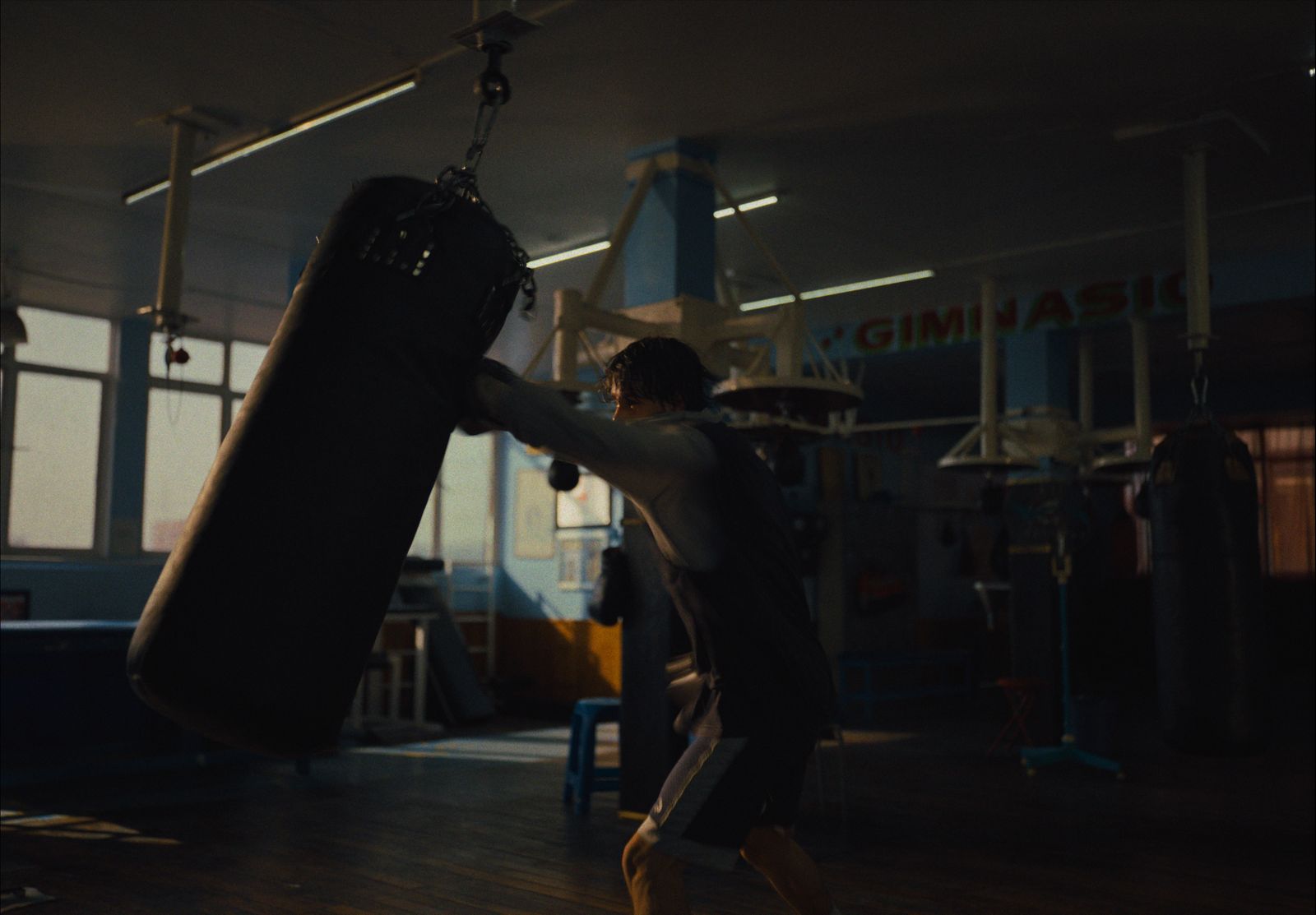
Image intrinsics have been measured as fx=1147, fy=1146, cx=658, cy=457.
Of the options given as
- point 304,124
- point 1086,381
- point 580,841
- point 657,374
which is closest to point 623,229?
point 304,124

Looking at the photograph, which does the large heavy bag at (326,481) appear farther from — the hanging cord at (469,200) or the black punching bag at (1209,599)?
the black punching bag at (1209,599)

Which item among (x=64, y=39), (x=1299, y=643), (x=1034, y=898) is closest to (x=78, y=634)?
(x=64, y=39)

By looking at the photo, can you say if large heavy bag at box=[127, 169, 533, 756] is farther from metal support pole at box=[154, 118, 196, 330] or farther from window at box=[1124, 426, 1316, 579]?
window at box=[1124, 426, 1316, 579]

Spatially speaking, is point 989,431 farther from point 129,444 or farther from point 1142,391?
point 129,444

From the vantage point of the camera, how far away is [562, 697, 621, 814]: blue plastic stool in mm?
5707

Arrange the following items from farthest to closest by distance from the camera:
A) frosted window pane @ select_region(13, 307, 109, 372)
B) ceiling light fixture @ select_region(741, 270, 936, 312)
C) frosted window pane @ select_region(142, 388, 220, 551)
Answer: frosted window pane @ select_region(142, 388, 220, 551) < frosted window pane @ select_region(13, 307, 109, 372) < ceiling light fixture @ select_region(741, 270, 936, 312)

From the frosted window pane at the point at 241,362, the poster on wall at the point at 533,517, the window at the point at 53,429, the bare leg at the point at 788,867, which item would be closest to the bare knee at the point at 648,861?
the bare leg at the point at 788,867

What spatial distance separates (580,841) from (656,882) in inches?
119

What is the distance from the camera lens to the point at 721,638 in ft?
6.99

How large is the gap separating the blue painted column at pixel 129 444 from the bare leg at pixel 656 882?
8934 mm

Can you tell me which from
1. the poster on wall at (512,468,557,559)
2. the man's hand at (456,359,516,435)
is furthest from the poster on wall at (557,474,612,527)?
the man's hand at (456,359,516,435)

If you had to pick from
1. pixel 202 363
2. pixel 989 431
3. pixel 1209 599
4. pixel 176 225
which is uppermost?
pixel 202 363

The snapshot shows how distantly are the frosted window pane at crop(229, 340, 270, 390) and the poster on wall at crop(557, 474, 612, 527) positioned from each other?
325cm

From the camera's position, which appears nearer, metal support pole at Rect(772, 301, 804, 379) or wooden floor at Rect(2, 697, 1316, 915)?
wooden floor at Rect(2, 697, 1316, 915)
